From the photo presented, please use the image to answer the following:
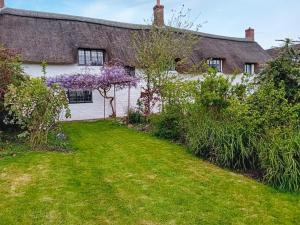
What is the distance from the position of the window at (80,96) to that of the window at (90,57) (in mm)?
1790

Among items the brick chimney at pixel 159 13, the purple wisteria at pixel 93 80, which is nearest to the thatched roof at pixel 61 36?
the brick chimney at pixel 159 13

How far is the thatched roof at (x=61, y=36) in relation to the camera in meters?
19.2

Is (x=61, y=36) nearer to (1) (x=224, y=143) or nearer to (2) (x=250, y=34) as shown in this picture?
(1) (x=224, y=143)

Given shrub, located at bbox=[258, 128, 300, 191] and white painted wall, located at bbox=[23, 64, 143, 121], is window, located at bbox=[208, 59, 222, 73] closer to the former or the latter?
white painted wall, located at bbox=[23, 64, 143, 121]

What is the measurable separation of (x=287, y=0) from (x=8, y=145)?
1511 centimetres

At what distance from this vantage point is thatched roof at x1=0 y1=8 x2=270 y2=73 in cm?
1917

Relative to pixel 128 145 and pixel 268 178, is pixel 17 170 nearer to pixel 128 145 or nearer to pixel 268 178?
pixel 128 145

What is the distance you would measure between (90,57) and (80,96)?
2650 millimetres

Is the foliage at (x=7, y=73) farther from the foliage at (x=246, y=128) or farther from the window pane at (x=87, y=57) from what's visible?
the window pane at (x=87, y=57)

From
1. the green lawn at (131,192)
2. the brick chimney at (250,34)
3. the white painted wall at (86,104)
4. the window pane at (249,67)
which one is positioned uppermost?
the brick chimney at (250,34)

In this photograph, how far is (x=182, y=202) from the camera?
6.48 m

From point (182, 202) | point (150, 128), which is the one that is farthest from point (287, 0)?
point (182, 202)

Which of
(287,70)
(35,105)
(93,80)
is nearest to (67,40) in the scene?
(93,80)

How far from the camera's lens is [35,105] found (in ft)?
36.3
